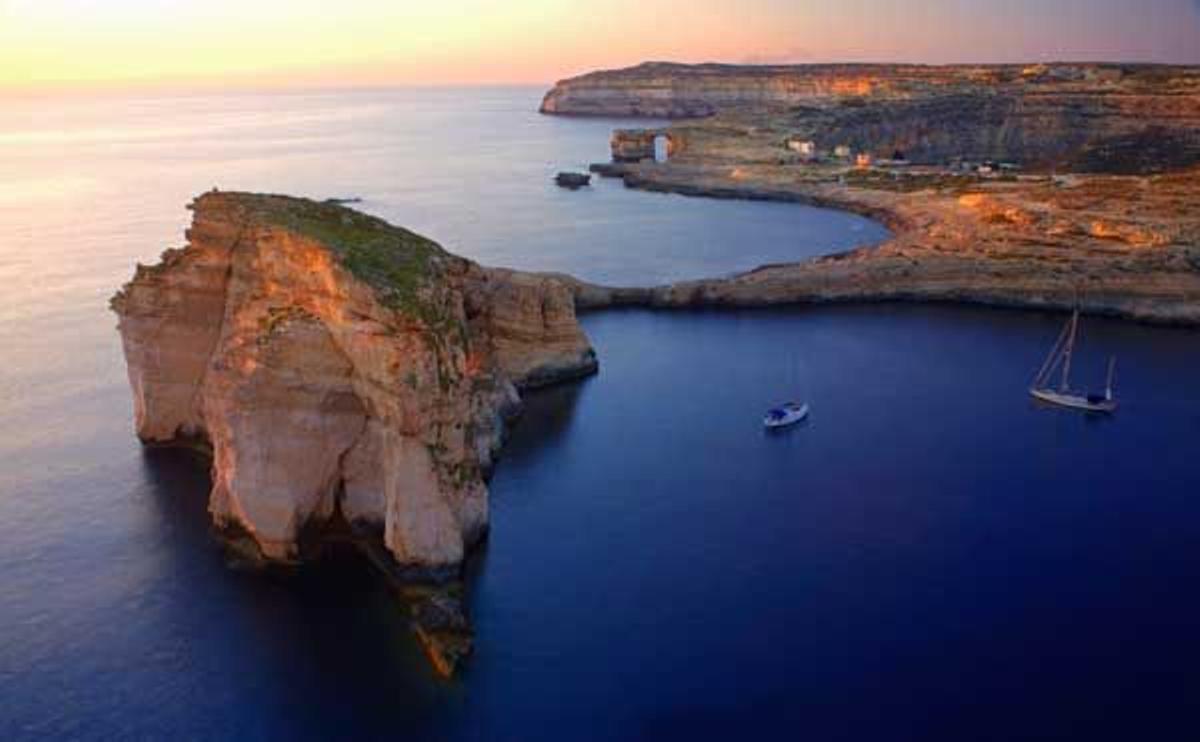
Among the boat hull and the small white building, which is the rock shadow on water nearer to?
the boat hull

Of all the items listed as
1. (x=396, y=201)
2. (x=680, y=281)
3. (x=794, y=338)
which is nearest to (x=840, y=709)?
(x=794, y=338)

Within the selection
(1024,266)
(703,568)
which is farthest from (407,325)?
(1024,266)

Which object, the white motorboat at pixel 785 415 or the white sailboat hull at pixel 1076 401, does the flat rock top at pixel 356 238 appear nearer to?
the white motorboat at pixel 785 415

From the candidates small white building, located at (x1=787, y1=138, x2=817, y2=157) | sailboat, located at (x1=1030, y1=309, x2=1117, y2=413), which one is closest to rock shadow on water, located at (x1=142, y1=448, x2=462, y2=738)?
sailboat, located at (x1=1030, y1=309, x2=1117, y2=413)

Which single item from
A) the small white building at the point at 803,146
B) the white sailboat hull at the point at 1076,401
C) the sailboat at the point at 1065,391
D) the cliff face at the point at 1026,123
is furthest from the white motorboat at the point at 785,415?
the small white building at the point at 803,146

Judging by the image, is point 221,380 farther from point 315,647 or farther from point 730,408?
point 730,408
